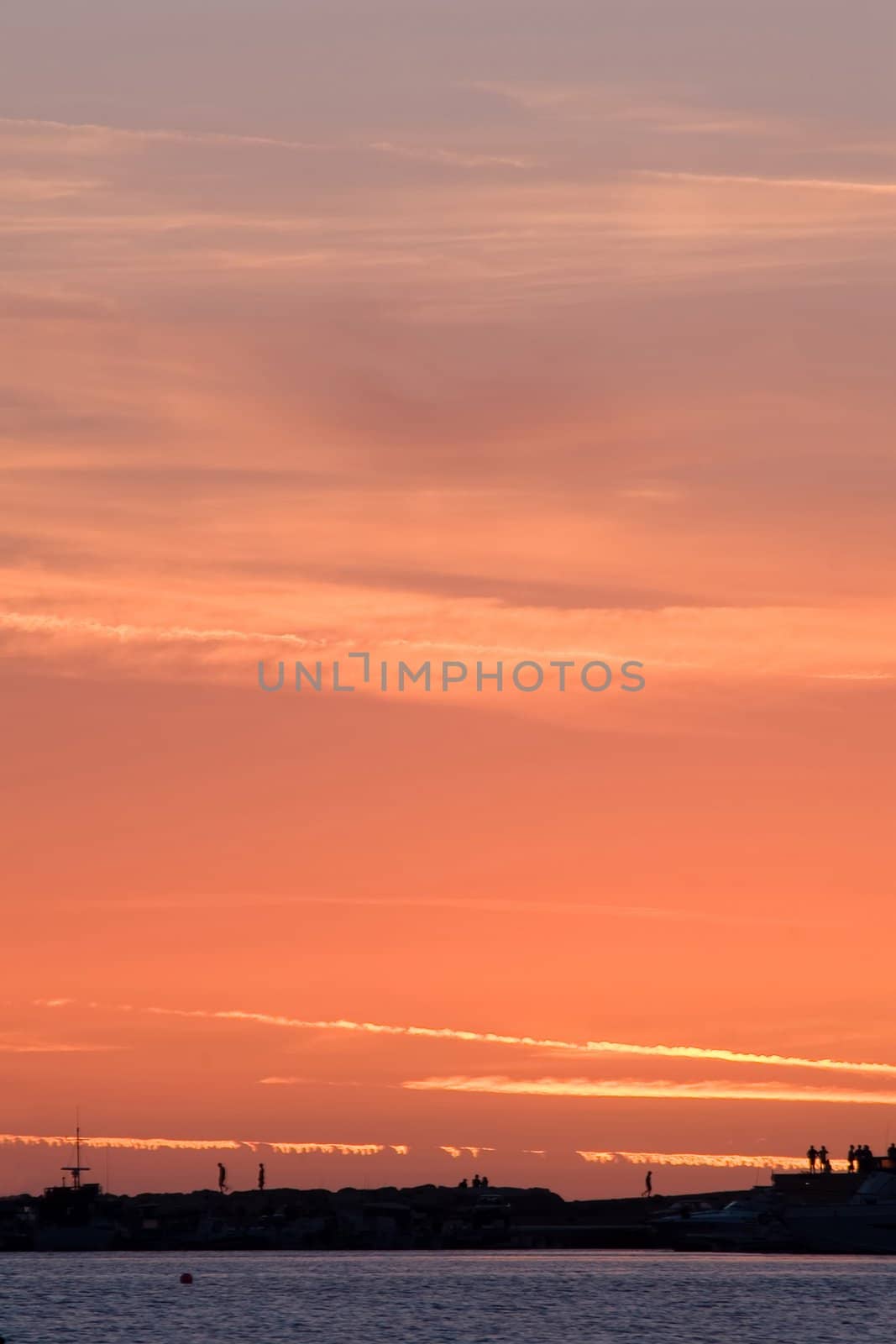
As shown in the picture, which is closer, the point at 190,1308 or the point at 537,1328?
the point at 537,1328

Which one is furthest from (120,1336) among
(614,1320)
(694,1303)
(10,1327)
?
(694,1303)

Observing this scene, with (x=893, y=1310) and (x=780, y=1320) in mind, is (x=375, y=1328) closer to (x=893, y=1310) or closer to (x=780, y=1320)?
(x=780, y=1320)

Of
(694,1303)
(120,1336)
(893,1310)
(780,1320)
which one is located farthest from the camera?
(694,1303)

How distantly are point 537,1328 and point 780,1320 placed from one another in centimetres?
1777

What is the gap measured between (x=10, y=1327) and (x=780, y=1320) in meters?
54.3

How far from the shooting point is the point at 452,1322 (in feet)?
550

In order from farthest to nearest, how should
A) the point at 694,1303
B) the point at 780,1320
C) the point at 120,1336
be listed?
the point at 694,1303
the point at 780,1320
the point at 120,1336

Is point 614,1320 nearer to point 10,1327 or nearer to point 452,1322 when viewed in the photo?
point 452,1322

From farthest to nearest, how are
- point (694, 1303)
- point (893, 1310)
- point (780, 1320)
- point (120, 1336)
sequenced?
point (694, 1303) → point (893, 1310) → point (780, 1320) → point (120, 1336)

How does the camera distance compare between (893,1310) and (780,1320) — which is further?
(893,1310)

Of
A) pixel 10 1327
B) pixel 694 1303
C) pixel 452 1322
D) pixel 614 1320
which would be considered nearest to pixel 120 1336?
pixel 10 1327

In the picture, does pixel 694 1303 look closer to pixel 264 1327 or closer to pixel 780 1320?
pixel 780 1320

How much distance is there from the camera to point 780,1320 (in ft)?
544

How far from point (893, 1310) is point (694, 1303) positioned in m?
19.0
